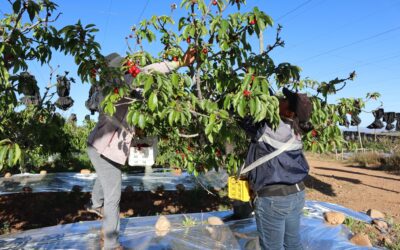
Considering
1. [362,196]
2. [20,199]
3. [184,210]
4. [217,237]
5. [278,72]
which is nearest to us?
[278,72]

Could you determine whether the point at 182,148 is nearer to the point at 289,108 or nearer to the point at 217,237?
the point at 217,237

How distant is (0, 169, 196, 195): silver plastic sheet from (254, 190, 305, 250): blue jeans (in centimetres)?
373

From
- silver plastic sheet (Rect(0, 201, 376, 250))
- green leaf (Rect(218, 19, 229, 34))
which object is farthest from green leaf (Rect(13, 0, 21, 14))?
silver plastic sheet (Rect(0, 201, 376, 250))

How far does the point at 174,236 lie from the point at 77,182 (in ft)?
10.5

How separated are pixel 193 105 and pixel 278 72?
76 centimetres

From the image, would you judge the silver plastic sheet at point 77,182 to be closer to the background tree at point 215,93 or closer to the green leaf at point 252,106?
the background tree at point 215,93

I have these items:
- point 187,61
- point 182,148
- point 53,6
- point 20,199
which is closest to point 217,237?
point 182,148

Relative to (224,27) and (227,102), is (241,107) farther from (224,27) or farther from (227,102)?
(224,27)

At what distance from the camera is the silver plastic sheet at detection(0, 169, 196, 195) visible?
581cm

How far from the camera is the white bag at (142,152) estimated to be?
3029 mm

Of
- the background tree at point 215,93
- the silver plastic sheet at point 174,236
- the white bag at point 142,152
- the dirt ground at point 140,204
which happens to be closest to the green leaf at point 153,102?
the background tree at point 215,93

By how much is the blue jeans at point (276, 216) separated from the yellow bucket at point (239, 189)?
16 centimetres

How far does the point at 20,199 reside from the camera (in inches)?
210

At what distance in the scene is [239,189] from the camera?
257 centimetres
